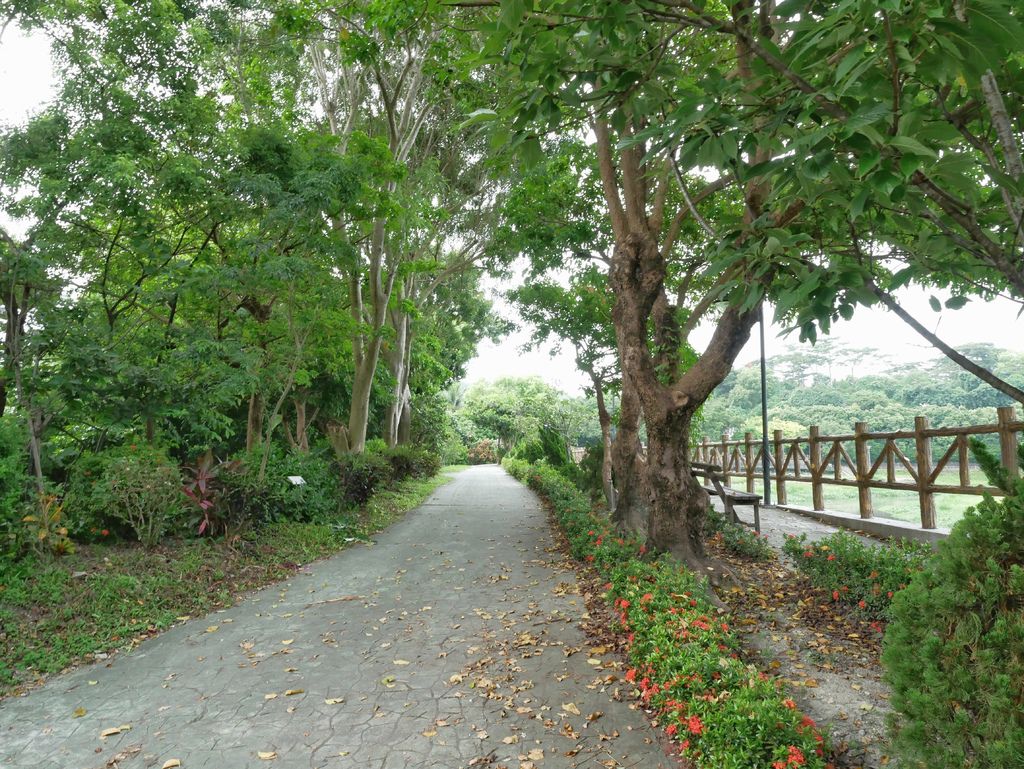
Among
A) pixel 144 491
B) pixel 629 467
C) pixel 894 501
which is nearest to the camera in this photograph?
pixel 144 491

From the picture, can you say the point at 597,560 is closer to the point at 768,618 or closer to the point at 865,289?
the point at 768,618

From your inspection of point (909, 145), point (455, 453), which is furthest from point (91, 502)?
point (455, 453)

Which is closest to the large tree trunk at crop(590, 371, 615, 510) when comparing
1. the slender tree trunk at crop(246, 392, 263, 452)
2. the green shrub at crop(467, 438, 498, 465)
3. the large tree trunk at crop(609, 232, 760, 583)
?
the large tree trunk at crop(609, 232, 760, 583)

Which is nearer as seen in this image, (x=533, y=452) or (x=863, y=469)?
(x=863, y=469)

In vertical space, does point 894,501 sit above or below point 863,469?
below

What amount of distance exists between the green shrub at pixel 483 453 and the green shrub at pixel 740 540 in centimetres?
3917

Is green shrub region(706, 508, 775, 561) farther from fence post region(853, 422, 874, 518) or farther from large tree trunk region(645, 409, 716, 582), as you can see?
fence post region(853, 422, 874, 518)

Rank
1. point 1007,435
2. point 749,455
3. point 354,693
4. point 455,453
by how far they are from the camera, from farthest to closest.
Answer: point 455,453 → point 749,455 → point 1007,435 → point 354,693

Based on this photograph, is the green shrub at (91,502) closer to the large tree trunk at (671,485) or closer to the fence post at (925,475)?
the large tree trunk at (671,485)

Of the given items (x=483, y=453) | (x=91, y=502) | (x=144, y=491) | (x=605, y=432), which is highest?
(x=605, y=432)

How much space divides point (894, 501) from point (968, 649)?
33.9 feet

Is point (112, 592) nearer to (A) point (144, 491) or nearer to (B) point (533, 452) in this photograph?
(A) point (144, 491)

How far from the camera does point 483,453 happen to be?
48875 millimetres

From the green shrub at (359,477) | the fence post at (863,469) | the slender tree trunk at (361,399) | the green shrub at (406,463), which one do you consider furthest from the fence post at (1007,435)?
the green shrub at (406,463)
